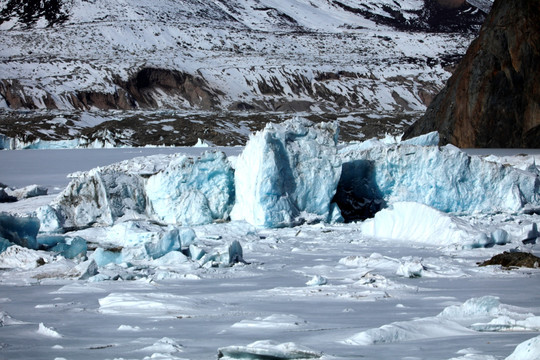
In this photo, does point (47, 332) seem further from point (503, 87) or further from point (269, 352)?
point (503, 87)

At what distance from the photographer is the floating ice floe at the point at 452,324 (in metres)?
3.69

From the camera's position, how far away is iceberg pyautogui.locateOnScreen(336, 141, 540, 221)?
1137 cm

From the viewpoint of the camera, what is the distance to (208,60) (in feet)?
202

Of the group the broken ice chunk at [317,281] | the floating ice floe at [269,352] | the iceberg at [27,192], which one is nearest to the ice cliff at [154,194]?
the iceberg at [27,192]

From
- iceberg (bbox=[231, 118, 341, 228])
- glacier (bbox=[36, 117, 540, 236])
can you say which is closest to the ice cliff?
glacier (bbox=[36, 117, 540, 236])

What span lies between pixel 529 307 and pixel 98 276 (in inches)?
143

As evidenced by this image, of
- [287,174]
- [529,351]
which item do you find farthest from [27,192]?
[529,351]

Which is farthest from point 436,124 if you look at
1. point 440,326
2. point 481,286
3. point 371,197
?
point 440,326

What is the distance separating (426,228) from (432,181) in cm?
267

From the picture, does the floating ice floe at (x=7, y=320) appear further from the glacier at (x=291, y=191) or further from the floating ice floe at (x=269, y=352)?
the glacier at (x=291, y=191)

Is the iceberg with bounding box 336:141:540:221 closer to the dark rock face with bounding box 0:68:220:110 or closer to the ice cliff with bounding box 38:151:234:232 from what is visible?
the ice cliff with bounding box 38:151:234:232

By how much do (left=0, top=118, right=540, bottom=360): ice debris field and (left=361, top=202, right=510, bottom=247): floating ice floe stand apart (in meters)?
0.02

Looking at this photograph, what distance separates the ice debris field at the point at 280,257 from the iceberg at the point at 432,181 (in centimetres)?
2

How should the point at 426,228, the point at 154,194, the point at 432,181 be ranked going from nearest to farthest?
the point at 426,228 → the point at 154,194 → the point at 432,181
